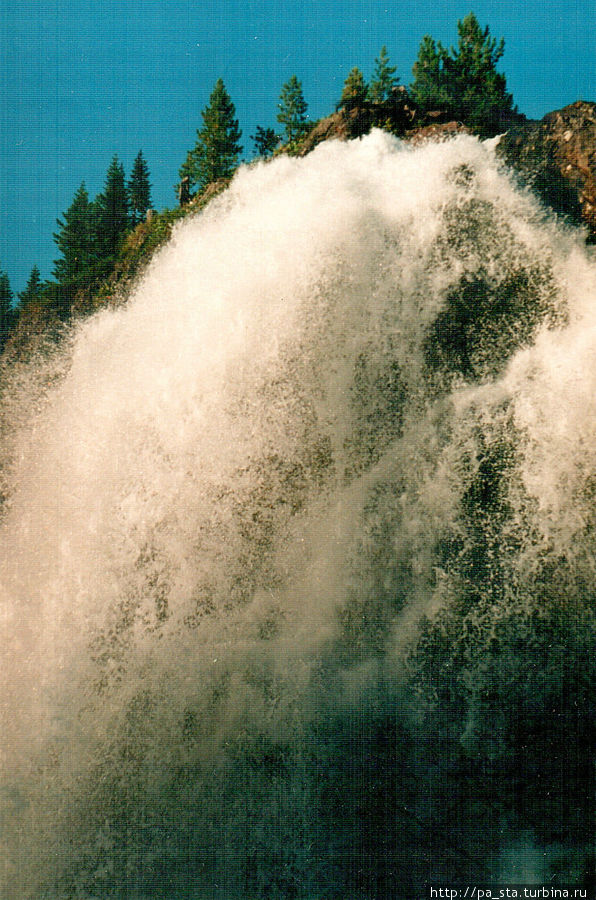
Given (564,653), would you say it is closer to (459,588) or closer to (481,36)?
(459,588)

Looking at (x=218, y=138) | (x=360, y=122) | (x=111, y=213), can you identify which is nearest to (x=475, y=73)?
(x=218, y=138)

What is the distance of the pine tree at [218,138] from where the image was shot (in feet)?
88.3

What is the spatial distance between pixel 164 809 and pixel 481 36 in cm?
2948

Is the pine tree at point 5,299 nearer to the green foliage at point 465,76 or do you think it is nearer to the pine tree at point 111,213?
the pine tree at point 111,213

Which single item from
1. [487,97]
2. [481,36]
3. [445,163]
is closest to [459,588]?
[445,163]

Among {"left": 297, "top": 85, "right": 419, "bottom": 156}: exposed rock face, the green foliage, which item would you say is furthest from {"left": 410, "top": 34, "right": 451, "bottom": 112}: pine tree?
{"left": 297, "top": 85, "right": 419, "bottom": 156}: exposed rock face

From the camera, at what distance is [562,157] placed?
327 inches

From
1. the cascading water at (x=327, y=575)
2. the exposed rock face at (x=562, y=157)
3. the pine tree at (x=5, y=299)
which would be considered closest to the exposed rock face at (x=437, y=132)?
the exposed rock face at (x=562, y=157)

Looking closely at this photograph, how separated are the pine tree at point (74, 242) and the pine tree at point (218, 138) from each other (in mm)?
7993

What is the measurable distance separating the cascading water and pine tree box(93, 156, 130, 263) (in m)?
26.2

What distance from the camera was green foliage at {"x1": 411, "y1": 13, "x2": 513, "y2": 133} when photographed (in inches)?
904

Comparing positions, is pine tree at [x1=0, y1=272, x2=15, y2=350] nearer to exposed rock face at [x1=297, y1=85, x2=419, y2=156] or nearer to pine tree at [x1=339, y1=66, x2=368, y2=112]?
pine tree at [x1=339, y1=66, x2=368, y2=112]

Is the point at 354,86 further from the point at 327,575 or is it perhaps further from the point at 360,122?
the point at 327,575

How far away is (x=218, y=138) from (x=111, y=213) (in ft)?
28.5
